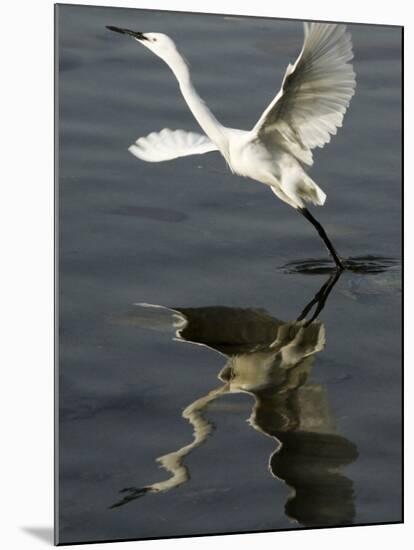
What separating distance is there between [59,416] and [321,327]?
0.87 m

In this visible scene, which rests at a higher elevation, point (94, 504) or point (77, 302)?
point (77, 302)

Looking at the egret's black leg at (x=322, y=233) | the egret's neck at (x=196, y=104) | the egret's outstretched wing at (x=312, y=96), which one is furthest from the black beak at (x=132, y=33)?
the egret's black leg at (x=322, y=233)

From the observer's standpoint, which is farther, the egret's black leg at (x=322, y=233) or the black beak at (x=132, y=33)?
the egret's black leg at (x=322, y=233)

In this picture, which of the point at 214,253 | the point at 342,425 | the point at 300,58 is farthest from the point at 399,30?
the point at 342,425

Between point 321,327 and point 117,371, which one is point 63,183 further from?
point 321,327

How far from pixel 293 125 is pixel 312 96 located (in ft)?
0.35

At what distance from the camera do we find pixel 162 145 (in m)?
4.36

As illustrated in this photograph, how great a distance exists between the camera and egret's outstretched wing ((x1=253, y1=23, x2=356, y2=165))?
446cm

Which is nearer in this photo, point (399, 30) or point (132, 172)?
point (132, 172)

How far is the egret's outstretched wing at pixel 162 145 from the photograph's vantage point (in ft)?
14.3

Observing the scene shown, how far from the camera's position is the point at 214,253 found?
442 centimetres

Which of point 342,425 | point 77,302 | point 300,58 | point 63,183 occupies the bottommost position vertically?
point 342,425

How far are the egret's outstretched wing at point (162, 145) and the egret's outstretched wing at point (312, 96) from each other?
234 millimetres

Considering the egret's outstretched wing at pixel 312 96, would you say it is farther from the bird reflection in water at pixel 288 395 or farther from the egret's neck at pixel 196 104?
the bird reflection in water at pixel 288 395
